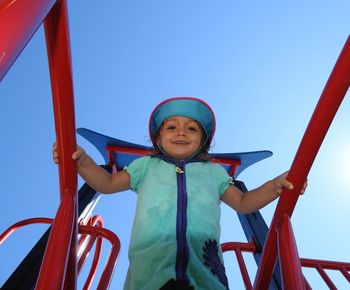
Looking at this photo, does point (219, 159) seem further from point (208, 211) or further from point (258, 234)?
point (208, 211)

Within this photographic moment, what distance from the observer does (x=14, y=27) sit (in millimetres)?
419

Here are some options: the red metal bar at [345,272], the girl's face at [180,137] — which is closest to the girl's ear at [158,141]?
the girl's face at [180,137]

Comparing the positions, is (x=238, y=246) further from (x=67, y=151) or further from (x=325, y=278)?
(x=67, y=151)

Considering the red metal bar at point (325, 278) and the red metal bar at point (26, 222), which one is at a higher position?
the red metal bar at point (26, 222)

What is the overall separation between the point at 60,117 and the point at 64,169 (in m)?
0.14

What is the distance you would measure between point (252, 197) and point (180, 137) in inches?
14.2

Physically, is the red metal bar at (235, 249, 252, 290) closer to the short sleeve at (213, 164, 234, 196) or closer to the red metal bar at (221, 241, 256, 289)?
the red metal bar at (221, 241, 256, 289)

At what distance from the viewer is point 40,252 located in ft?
4.76

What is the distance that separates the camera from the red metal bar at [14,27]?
0.40 m

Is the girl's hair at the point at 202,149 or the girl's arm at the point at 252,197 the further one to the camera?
the girl's hair at the point at 202,149

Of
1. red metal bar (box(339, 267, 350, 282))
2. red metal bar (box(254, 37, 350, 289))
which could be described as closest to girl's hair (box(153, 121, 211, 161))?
red metal bar (box(254, 37, 350, 289))

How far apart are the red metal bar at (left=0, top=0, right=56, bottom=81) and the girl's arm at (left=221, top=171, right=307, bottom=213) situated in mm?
825

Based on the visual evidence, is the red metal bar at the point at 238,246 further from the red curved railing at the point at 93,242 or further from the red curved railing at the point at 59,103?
the red curved railing at the point at 59,103

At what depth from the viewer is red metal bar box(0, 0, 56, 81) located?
0.40 meters
